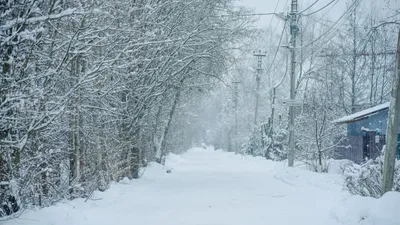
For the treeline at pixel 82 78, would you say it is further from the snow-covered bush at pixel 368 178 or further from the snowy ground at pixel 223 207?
the snow-covered bush at pixel 368 178

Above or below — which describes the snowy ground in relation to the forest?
below

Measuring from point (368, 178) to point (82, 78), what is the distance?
22.5 feet

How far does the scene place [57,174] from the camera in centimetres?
961

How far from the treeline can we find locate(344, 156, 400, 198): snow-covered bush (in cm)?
Answer: 588

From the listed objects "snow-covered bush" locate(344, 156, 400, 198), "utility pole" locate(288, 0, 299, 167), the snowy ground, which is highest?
"utility pole" locate(288, 0, 299, 167)

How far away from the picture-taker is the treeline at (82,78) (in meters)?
6.71

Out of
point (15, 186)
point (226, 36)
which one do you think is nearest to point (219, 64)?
point (226, 36)

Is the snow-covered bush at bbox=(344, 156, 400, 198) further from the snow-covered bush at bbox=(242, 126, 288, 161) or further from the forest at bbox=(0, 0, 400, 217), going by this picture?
the snow-covered bush at bbox=(242, 126, 288, 161)

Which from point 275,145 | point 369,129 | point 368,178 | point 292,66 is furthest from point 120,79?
point 275,145

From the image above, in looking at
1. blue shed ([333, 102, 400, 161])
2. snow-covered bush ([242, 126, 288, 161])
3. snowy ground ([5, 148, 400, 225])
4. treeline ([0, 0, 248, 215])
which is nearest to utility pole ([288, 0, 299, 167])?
blue shed ([333, 102, 400, 161])

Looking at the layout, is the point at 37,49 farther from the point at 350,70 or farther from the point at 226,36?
the point at 350,70

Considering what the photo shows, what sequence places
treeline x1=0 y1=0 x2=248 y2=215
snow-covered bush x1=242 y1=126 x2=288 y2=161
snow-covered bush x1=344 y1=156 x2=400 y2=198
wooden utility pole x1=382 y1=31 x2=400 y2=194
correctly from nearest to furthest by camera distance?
treeline x1=0 y1=0 x2=248 y2=215 < wooden utility pole x1=382 y1=31 x2=400 y2=194 < snow-covered bush x1=344 y1=156 x2=400 y2=198 < snow-covered bush x1=242 y1=126 x2=288 y2=161

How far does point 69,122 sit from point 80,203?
1.93 meters

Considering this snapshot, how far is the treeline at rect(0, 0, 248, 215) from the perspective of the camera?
6711 millimetres
